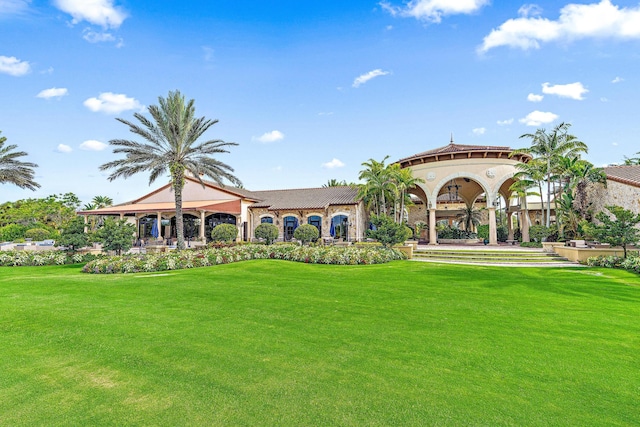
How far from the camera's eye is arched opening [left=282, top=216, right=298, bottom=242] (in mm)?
31078

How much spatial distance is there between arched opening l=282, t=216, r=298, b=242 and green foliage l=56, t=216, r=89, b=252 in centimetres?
1560

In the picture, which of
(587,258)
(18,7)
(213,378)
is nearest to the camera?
(213,378)

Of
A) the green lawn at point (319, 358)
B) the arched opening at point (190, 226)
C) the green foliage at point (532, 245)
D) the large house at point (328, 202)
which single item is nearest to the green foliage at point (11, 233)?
the large house at point (328, 202)

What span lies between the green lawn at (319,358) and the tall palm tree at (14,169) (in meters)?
22.6

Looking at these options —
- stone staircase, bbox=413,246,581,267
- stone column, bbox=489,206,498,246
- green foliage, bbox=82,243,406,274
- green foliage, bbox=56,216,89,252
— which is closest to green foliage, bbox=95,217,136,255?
green foliage, bbox=82,243,406,274

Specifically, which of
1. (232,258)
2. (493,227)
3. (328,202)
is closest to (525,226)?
(493,227)

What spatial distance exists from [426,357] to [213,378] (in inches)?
123

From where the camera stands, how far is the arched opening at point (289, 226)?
31078 millimetres

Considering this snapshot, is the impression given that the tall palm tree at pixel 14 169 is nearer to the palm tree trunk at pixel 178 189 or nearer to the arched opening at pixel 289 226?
the palm tree trunk at pixel 178 189

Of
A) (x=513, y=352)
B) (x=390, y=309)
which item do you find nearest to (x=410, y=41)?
(x=390, y=309)

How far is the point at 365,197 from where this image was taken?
3016cm

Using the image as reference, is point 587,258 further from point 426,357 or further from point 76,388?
point 76,388

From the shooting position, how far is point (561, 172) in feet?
79.6

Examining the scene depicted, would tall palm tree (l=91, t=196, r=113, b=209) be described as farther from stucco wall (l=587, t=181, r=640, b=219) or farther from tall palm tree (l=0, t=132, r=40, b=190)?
stucco wall (l=587, t=181, r=640, b=219)
